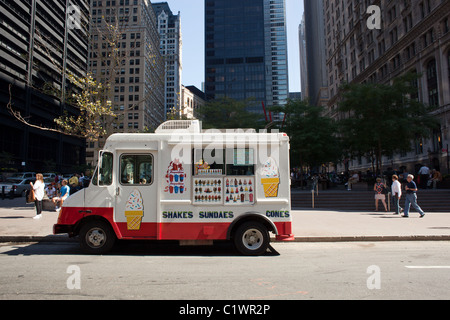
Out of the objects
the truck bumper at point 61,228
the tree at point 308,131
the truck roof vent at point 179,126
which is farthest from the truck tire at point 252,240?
the tree at point 308,131

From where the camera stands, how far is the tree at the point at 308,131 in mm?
26516

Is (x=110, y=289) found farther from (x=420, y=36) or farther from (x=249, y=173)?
(x=420, y=36)

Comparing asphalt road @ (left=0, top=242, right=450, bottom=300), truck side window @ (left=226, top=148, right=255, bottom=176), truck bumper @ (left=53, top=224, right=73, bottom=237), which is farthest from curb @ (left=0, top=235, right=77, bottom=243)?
truck side window @ (left=226, top=148, right=255, bottom=176)

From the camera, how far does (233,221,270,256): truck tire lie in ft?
23.5

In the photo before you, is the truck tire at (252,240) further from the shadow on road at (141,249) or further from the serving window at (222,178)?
the serving window at (222,178)

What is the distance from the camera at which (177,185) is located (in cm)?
727

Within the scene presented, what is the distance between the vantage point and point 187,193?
7.26 meters

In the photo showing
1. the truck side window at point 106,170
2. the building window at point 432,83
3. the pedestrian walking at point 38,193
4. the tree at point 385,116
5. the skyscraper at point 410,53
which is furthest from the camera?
the building window at point 432,83

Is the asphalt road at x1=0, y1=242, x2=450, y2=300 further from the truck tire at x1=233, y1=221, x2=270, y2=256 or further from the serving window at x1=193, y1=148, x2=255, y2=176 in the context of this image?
the serving window at x1=193, y1=148, x2=255, y2=176

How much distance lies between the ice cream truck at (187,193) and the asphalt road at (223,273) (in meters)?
0.55

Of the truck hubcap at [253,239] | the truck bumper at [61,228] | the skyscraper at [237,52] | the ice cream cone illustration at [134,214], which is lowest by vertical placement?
the truck hubcap at [253,239]

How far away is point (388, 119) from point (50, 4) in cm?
6801

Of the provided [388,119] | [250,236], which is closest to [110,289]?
[250,236]

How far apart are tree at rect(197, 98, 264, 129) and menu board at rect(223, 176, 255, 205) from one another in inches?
852
